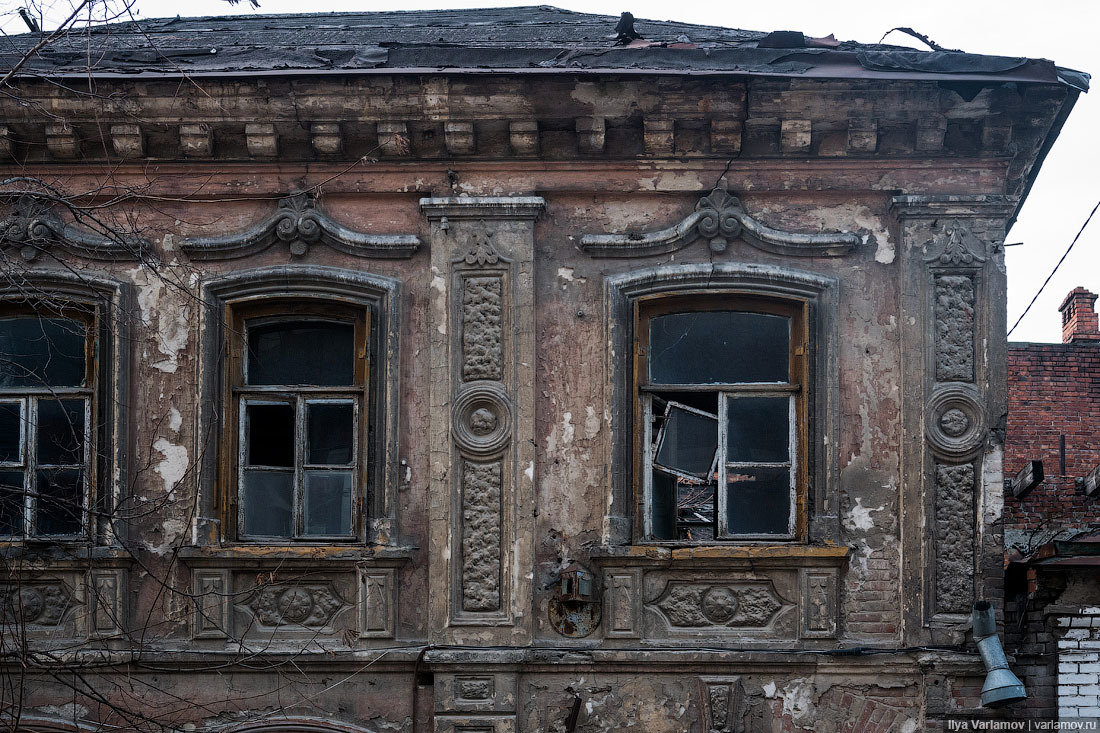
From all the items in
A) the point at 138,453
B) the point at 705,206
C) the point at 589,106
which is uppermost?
the point at 589,106

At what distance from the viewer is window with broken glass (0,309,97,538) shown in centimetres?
712

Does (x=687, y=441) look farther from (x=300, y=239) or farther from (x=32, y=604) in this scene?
(x=32, y=604)

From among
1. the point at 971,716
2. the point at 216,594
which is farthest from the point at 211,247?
the point at 971,716

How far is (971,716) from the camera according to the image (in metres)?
6.45

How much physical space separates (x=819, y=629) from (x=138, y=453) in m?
4.22

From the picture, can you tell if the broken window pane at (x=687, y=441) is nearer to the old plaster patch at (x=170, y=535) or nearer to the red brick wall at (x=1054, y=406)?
the old plaster patch at (x=170, y=535)

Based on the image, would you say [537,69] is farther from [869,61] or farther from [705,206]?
[869,61]

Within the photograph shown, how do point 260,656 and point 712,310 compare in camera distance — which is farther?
point 712,310

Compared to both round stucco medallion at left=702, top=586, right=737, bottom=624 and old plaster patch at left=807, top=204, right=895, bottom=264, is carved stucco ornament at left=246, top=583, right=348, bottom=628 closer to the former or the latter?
round stucco medallion at left=702, top=586, right=737, bottom=624

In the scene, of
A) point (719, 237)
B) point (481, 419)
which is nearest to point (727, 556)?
point (481, 419)

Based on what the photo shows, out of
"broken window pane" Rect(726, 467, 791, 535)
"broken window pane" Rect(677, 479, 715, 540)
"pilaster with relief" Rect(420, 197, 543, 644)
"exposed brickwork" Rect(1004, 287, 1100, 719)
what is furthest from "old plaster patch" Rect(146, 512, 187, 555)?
"exposed brickwork" Rect(1004, 287, 1100, 719)

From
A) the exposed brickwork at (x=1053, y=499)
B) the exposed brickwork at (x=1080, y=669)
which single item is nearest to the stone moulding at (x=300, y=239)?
the exposed brickwork at (x=1053, y=499)

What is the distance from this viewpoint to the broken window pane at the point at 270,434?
7.15 m

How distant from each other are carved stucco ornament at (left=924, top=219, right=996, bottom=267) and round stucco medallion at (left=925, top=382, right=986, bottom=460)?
733mm
